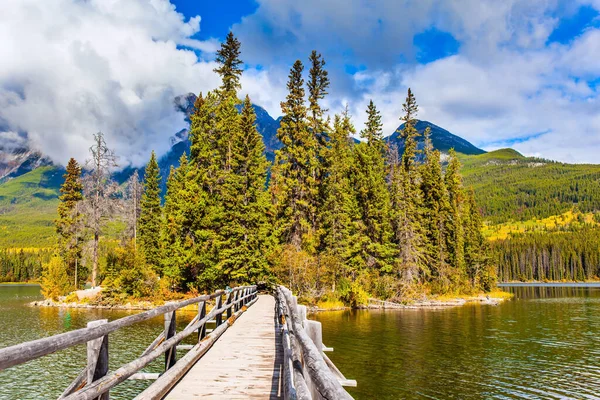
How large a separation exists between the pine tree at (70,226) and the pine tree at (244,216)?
2245 centimetres

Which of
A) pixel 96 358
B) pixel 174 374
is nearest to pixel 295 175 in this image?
pixel 174 374

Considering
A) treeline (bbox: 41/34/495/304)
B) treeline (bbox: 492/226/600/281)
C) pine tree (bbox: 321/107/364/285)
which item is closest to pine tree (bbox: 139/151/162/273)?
treeline (bbox: 41/34/495/304)

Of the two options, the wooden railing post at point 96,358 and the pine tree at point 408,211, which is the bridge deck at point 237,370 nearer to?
the wooden railing post at point 96,358

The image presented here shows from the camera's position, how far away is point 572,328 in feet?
105

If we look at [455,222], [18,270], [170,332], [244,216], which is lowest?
[18,270]

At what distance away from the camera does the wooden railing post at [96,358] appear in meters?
4.32

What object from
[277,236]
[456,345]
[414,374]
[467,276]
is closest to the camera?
[414,374]

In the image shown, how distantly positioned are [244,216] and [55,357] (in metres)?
21.9

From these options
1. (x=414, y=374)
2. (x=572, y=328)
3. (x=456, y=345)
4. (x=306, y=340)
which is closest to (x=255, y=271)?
(x=456, y=345)

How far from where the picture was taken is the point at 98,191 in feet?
161

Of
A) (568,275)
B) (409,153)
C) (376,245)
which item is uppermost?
(409,153)

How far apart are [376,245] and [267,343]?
38.4 meters

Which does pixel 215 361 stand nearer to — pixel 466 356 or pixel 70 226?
pixel 466 356

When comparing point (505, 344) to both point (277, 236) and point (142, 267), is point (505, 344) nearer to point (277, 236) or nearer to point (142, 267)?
point (277, 236)
